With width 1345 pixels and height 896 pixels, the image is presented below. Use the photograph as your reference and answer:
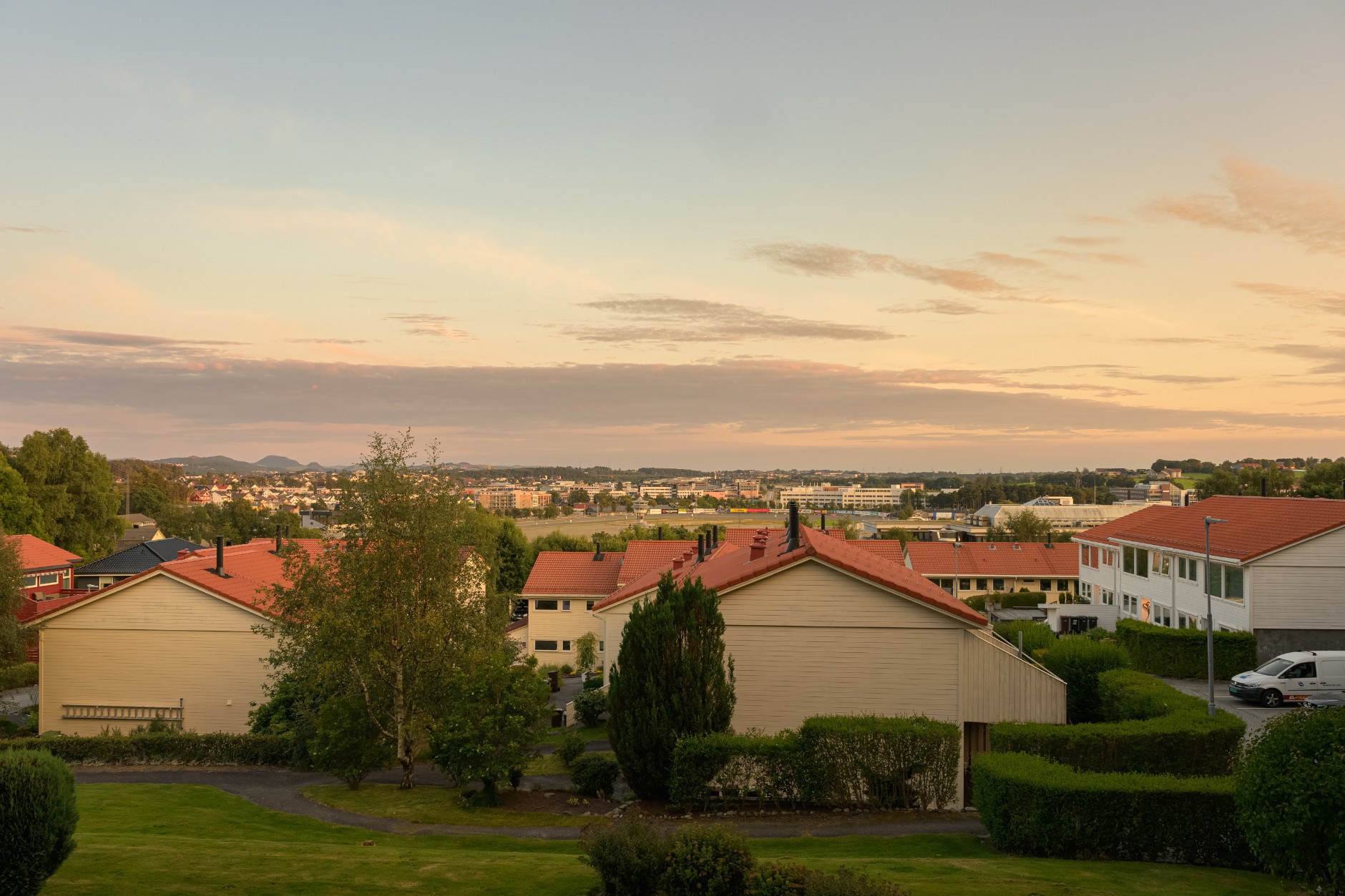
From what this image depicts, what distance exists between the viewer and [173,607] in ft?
115

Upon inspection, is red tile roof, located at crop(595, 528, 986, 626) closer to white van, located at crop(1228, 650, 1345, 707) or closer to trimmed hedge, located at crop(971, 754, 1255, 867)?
trimmed hedge, located at crop(971, 754, 1255, 867)

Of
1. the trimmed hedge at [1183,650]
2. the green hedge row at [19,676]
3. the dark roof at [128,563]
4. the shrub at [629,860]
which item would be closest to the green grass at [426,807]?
the shrub at [629,860]

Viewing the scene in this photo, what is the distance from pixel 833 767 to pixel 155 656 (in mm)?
27569

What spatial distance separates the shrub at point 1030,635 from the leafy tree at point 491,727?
56.9ft

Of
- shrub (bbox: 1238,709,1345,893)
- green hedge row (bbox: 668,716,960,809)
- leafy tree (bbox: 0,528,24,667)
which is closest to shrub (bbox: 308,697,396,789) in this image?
green hedge row (bbox: 668,716,960,809)

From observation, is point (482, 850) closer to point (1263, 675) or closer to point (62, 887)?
point (62, 887)

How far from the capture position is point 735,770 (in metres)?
19.7

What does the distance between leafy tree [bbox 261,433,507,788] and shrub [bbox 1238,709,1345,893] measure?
17612 millimetres

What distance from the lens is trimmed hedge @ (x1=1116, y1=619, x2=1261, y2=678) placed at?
36219 millimetres

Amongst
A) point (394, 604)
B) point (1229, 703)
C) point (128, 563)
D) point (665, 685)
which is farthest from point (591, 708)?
point (128, 563)

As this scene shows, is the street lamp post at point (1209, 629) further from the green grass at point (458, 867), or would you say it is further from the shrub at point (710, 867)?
the shrub at point (710, 867)

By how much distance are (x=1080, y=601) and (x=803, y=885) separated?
60.9 metres

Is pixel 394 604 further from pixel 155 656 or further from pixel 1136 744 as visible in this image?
pixel 1136 744

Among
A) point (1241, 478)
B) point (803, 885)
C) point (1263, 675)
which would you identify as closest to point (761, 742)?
point (803, 885)
